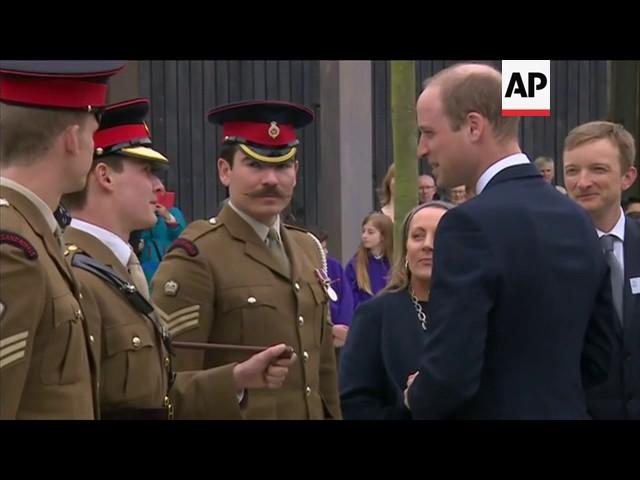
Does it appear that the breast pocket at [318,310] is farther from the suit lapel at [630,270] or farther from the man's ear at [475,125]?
the man's ear at [475,125]

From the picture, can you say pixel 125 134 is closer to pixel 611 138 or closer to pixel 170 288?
pixel 170 288

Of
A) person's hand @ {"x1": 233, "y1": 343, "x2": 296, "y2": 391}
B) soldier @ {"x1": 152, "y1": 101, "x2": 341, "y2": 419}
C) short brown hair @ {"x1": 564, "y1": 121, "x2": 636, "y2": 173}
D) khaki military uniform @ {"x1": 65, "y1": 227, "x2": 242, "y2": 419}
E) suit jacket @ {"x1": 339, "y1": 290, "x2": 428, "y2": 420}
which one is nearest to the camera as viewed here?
khaki military uniform @ {"x1": 65, "y1": 227, "x2": 242, "y2": 419}

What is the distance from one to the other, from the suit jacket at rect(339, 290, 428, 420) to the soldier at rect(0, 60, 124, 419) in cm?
138

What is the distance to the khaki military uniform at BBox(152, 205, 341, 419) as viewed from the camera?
4367 mm

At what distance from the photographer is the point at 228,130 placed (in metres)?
4.91

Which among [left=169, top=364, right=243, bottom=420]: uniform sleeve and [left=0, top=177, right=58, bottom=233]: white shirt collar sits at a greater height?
[left=0, top=177, right=58, bottom=233]: white shirt collar

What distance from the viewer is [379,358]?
436 centimetres

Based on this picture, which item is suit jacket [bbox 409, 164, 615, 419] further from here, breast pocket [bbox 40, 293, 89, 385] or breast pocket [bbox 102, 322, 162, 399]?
breast pocket [bbox 40, 293, 89, 385]

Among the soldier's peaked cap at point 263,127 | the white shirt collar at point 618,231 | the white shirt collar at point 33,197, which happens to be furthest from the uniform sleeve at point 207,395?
the white shirt collar at point 618,231

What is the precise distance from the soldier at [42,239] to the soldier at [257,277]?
1272 millimetres

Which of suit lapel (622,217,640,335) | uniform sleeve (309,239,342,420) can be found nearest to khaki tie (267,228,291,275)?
uniform sleeve (309,239,342,420)

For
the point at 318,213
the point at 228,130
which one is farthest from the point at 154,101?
the point at 228,130

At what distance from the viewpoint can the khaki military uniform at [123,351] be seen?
344cm

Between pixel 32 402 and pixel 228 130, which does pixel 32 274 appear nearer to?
pixel 32 402
